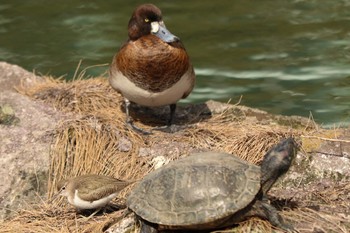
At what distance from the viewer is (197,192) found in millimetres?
6266

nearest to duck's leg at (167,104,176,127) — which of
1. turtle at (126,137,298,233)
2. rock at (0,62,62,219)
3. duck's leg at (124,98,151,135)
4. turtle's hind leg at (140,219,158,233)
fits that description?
duck's leg at (124,98,151,135)

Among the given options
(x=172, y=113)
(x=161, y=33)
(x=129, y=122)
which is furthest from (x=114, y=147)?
(x=161, y=33)

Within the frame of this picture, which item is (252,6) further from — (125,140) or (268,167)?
(268,167)

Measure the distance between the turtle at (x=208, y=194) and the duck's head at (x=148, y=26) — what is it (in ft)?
7.32

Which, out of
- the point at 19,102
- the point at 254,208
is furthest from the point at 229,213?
the point at 19,102

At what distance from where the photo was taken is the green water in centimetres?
1143

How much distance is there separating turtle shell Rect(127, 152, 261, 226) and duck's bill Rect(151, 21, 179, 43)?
220cm

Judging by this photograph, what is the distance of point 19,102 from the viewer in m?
8.80

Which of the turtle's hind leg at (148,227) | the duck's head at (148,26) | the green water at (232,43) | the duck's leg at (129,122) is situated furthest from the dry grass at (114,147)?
the green water at (232,43)

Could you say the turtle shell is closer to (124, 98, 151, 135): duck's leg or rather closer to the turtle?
the turtle

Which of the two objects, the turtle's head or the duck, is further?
the duck

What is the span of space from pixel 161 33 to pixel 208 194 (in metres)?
2.60

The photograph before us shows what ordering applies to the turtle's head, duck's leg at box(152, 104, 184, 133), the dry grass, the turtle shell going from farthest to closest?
1. duck's leg at box(152, 104, 184, 133)
2. the dry grass
3. the turtle's head
4. the turtle shell

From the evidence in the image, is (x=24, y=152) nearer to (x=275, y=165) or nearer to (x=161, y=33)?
(x=161, y=33)
